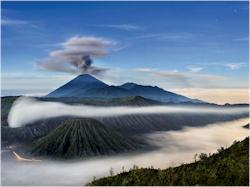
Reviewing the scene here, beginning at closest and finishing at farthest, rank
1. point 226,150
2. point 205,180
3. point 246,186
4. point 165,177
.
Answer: point 246,186 < point 205,180 < point 165,177 < point 226,150

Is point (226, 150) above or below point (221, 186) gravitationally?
above

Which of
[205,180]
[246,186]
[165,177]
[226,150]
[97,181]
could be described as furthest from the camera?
[226,150]

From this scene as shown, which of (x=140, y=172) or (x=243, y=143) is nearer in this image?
(x=140, y=172)

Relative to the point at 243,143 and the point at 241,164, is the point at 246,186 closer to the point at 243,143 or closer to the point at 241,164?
the point at 241,164

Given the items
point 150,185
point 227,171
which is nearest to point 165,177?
point 150,185

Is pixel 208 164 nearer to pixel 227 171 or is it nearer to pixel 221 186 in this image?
pixel 227 171

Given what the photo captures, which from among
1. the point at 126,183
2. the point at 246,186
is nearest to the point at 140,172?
the point at 126,183
